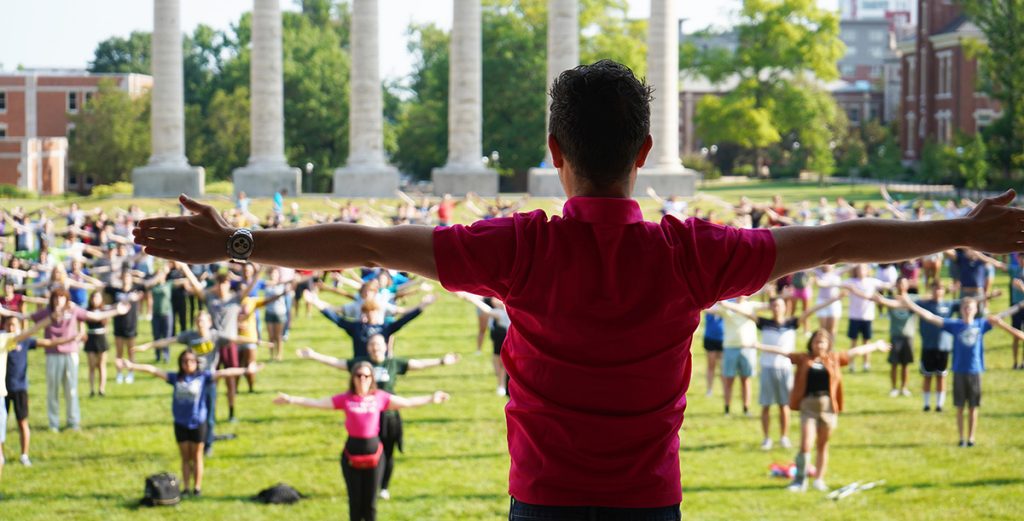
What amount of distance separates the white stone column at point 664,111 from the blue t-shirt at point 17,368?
143 feet

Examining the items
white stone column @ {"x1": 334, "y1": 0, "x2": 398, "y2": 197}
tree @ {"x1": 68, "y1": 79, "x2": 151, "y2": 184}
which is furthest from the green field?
tree @ {"x1": 68, "y1": 79, "x2": 151, "y2": 184}

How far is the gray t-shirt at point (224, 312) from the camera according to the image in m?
20.0

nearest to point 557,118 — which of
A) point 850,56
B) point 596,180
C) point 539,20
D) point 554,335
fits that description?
point 596,180

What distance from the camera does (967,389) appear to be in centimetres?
1834

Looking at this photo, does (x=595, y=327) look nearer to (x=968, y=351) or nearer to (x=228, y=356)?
(x=968, y=351)

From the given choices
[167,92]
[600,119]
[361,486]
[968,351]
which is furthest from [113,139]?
[600,119]

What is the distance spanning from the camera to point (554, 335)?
374cm

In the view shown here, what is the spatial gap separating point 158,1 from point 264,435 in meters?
46.5

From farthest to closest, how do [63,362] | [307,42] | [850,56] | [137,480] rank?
[850,56], [307,42], [63,362], [137,480]

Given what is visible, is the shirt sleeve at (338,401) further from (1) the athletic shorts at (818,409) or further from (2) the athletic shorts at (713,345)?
(2) the athletic shorts at (713,345)

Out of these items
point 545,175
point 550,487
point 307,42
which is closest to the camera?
point 550,487

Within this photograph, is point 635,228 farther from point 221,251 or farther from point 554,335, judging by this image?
point 221,251

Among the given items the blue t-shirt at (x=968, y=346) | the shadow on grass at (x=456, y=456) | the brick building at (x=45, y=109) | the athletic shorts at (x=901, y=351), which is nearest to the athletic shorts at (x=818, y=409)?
the blue t-shirt at (x=968, y=346)

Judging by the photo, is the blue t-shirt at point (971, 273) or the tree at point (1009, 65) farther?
the tree at point (1009, 65)
